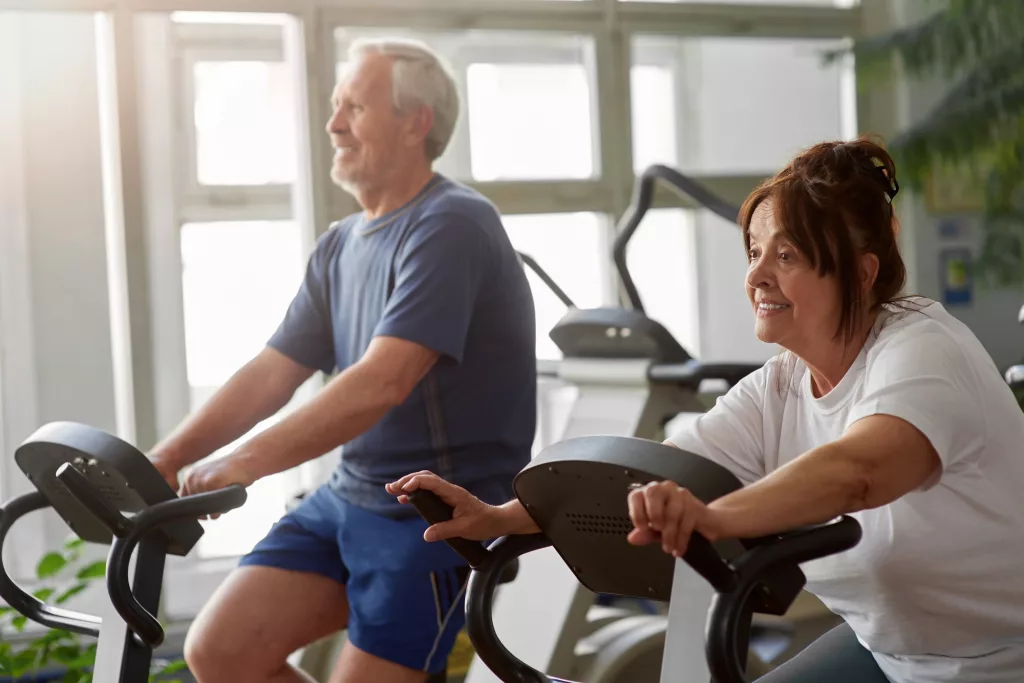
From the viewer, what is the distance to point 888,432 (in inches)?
47.1

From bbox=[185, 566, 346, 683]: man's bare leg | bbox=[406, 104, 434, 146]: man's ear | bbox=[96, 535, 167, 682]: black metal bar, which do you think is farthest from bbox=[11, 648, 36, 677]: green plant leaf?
bbox=[406, 104, 434, 146]: man's ear

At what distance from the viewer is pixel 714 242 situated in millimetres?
4316

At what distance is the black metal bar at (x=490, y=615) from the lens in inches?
52.4

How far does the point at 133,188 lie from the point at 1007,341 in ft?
10.2

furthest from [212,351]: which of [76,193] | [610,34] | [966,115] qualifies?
[966,115]

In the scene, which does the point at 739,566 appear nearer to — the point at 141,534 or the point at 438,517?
the point at 438,517

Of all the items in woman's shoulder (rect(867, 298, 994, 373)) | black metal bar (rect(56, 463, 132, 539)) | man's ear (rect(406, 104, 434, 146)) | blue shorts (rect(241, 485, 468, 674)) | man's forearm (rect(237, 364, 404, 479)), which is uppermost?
man's ear (rect(406, 104, 434, 146))

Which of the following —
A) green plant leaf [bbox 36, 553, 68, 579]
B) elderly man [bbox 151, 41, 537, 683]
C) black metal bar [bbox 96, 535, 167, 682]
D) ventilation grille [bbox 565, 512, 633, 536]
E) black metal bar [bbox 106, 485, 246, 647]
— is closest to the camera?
ventilation grille [bbox 565, 512, 633, 536]

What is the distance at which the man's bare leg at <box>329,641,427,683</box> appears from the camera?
6.17 ft

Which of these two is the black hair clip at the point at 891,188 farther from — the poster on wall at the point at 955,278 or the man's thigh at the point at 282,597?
the poster on wall at the point at 955,278

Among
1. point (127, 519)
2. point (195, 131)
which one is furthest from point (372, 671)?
point (195, 131)

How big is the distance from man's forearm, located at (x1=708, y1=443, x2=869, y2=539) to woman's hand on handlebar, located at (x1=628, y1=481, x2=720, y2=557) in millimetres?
33

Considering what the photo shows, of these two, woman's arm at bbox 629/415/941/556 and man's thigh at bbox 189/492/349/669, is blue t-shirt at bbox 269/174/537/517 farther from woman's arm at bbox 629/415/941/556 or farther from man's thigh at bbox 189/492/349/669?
woman's arm at bbox 629/415/941/556

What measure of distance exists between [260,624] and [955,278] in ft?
10.5
